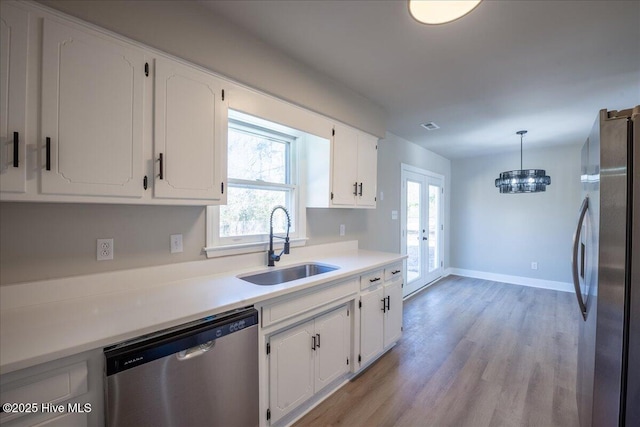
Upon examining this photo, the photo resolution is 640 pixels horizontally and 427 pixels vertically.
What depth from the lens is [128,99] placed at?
1.33 m

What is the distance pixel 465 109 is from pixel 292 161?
77.8 inches

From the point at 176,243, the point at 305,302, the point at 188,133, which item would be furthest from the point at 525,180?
the point at 176,243

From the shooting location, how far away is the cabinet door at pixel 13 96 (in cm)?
105

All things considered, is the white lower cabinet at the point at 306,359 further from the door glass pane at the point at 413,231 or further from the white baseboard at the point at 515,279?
the white baseboard at the point at 515,279

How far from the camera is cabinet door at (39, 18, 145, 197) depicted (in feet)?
3.75

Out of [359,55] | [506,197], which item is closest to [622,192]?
[359,55]

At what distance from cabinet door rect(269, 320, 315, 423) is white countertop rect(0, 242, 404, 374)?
32 centimetres

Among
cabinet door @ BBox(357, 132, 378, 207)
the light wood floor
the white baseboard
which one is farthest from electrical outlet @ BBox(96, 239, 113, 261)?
the white baseboard

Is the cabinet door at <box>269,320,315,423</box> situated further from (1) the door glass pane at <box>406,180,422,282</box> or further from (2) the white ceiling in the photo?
(1) the door glass pane at <box>406,180,422,282</box>

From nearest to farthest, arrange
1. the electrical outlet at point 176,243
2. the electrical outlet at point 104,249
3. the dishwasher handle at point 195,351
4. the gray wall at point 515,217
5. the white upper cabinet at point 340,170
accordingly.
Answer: the dishwasher handle at point 195,351 → the electrical outlet at point 104,249 → the electrical outlet at point 176,243 → the white upper cabinet at point 340,170 → the gray wall at point 515,217

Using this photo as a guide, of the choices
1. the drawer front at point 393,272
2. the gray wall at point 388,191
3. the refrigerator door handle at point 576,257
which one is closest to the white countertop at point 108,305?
the drawer front at point 393,272

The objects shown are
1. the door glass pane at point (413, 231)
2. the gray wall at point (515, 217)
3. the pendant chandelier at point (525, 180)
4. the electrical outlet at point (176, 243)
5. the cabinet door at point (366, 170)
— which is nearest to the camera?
the electrical outlet at point (176, 243)

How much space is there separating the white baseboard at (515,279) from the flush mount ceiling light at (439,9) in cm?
524

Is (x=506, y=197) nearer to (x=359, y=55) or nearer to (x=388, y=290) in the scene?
(x=388, y=290)
